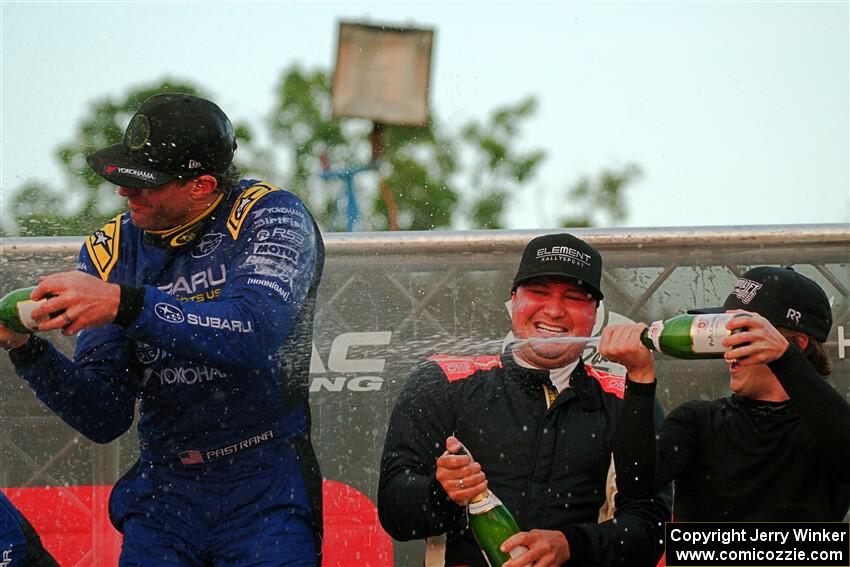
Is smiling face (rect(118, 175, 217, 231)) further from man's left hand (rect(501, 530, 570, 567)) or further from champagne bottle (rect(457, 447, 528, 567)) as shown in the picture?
man's left hand (rect(501, 530, 570, 567))

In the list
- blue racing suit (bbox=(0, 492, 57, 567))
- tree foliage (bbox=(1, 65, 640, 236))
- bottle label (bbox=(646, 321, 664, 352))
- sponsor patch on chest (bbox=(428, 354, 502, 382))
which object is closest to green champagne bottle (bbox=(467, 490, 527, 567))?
sponsor patch on chest (bbox=(428, 354, 502, 382))

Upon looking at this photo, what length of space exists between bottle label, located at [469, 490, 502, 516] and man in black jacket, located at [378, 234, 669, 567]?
35mm

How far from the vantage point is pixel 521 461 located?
319cm

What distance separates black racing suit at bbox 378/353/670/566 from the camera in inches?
121

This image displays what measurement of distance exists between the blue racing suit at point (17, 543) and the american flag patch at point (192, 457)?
61 centimetres

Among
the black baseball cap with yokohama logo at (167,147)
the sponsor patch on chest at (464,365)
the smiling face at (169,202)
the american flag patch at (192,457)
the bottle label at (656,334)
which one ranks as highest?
the black baseball cap with yokohama logo at (167,147)

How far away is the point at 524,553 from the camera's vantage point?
2.95 m

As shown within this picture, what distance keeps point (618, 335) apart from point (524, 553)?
0.64 meters

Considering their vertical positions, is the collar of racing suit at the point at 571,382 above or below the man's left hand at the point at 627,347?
below

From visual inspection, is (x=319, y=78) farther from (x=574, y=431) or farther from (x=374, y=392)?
(x=574, y=431)

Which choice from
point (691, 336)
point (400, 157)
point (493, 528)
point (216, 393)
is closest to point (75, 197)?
point (216, 393)

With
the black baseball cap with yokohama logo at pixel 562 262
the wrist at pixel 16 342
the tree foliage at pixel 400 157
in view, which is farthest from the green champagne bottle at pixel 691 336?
the tree foliage at pixel 400 157

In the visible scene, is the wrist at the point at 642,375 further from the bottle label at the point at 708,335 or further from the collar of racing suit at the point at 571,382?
the collar of racing suit at the point at 571,382

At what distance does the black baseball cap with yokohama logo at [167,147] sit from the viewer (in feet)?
9.75
